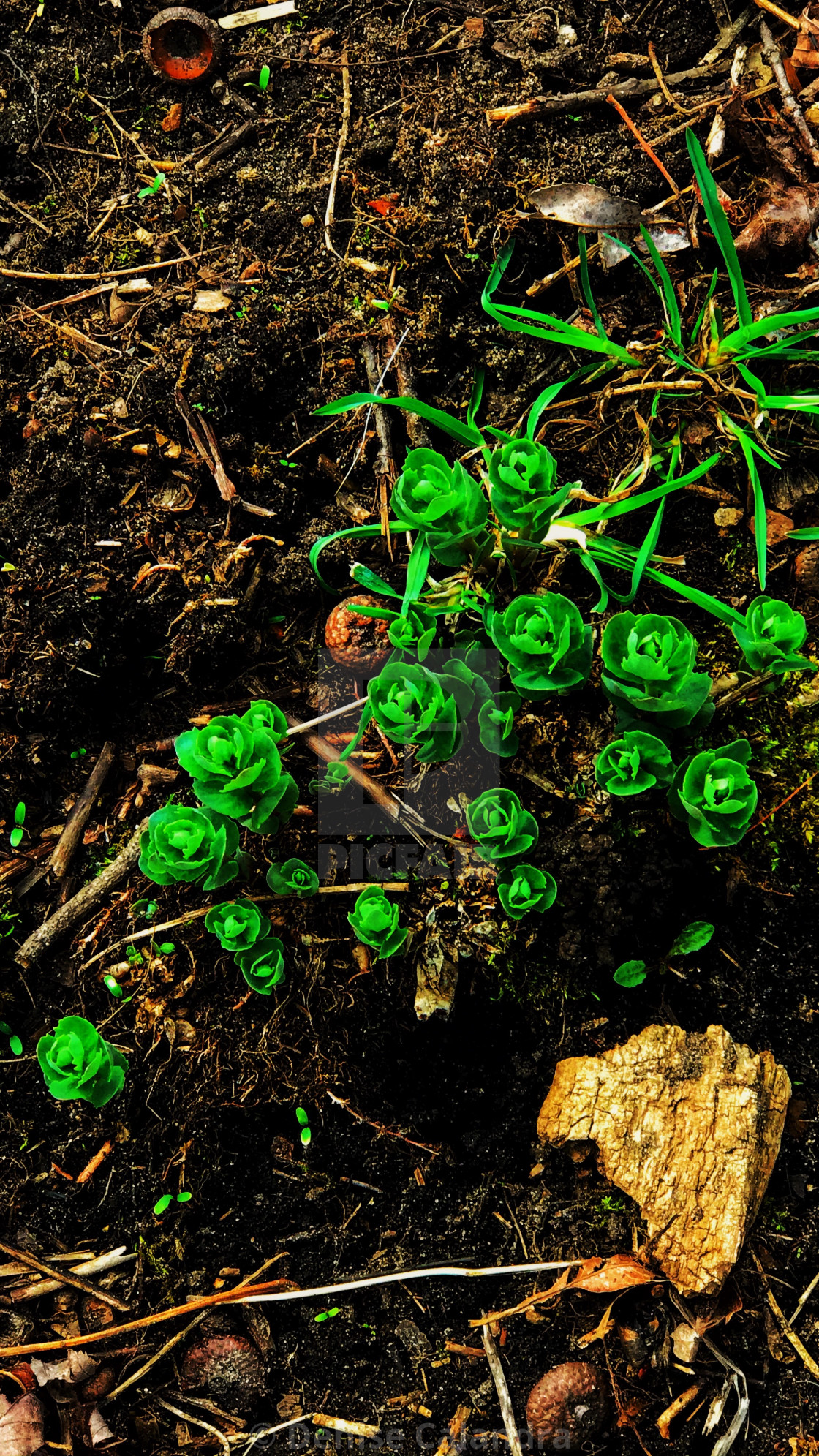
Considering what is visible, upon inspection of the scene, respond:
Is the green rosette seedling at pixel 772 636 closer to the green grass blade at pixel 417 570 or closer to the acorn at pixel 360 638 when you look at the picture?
the green grass blade at pixel 417 570

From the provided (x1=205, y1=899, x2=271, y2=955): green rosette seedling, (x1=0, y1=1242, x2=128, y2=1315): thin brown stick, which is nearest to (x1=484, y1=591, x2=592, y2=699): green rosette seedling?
(x1=205, y1=899, x2=271, y2=955): green rosette seedling

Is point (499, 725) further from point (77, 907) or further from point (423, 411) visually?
point (77, 907)

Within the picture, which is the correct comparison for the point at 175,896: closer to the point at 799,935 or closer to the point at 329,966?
the point at 329,966

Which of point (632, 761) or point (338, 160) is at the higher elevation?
point (338, 160)

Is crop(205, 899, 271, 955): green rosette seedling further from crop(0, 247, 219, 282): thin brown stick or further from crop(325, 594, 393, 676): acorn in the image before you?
crop(0, 247, 219, 282): thin brown stick

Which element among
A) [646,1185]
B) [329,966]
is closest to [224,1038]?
[329,966]

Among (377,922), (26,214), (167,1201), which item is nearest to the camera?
(377,922)

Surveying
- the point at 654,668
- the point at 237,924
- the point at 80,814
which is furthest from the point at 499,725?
the point at 80,814

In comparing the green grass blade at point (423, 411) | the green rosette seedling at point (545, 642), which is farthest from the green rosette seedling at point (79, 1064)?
the green grass blade at point (423, 411)
